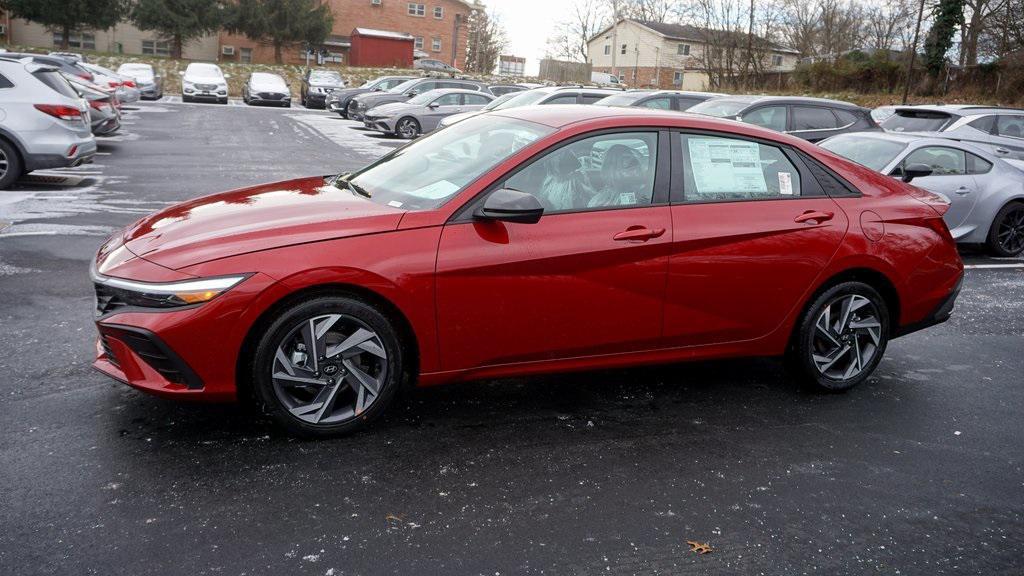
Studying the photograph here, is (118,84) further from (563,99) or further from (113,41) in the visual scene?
(113,41)

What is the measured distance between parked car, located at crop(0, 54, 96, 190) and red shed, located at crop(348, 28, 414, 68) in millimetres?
53980

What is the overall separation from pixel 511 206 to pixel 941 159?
803cm

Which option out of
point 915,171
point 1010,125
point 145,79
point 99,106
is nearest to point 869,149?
point 915,171

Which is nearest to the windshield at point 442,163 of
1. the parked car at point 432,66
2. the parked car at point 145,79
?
the parked car at point 145,79

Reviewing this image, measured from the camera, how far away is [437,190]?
4422 millimetres

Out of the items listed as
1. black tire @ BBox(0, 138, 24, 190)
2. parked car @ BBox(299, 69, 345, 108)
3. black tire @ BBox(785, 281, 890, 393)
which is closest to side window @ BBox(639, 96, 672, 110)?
black tire @ BBox(0, 138, 24, 190)

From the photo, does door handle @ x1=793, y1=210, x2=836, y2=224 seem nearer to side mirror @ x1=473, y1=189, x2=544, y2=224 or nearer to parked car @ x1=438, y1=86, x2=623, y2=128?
side mirror @ x1=473, y1=189, x2=544, y2=224

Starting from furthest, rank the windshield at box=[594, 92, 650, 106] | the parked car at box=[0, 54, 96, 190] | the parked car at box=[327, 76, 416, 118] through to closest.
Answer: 1. the parked car at box=[327, 76, 416, 118]
2. the windshield at box=[594, 92, 650, 106]
3. the parked car at box=[0, 54, 96, 190]

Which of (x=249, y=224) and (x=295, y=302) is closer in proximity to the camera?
(x=295, y=302)

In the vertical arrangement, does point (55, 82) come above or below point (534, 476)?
above

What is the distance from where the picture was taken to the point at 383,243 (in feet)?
13.2

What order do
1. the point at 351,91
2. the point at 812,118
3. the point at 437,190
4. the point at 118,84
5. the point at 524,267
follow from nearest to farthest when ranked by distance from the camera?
the point at 524,267 < the point at 437,190 < the point at 812,118 < the point at 118,84 < the point at 351,91

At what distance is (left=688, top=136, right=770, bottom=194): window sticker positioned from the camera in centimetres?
480

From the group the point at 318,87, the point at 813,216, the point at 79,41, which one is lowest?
the point at 813,216
